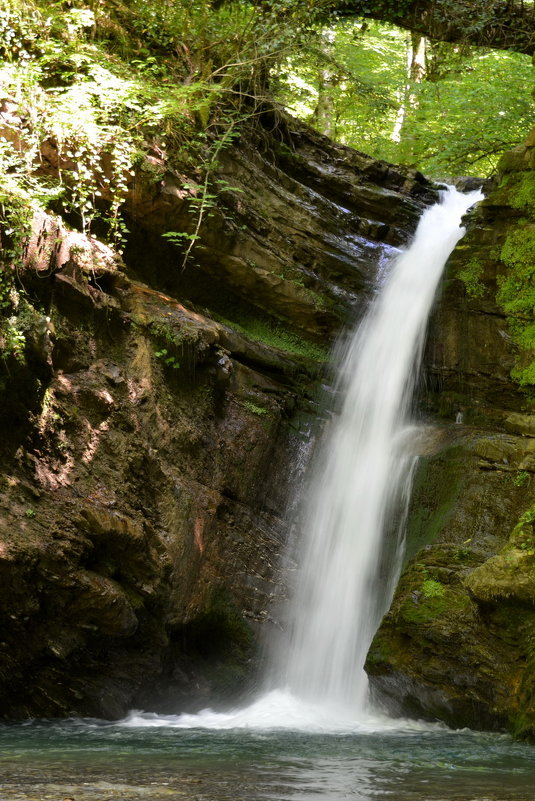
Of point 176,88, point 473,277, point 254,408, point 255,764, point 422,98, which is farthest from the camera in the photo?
point 422,98

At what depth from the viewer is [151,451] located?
310 inches

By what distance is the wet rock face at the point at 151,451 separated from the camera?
677cm

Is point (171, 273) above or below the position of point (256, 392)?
above

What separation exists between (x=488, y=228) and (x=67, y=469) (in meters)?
6.75

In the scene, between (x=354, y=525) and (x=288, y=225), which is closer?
(x=354, y=525)

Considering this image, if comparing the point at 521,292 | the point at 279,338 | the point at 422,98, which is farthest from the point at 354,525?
the point at 422,98

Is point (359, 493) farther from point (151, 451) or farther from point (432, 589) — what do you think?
point (151, 451)

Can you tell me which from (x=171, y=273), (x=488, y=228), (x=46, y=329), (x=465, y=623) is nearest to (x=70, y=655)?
(x=46, y=329)

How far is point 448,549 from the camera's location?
7289 millimetres

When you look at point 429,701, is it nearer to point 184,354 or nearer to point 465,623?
point 465,623

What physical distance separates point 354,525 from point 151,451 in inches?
106

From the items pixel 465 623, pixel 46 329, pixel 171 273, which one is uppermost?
pixel 171 273

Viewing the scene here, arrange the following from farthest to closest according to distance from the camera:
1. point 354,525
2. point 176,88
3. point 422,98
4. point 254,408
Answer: point 422,98
point 176,88
point 254,408
point 354,525

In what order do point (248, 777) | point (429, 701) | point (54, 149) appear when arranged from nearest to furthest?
1. point (248, 777)
2. point (429, 701)
3. point (54, 149)
